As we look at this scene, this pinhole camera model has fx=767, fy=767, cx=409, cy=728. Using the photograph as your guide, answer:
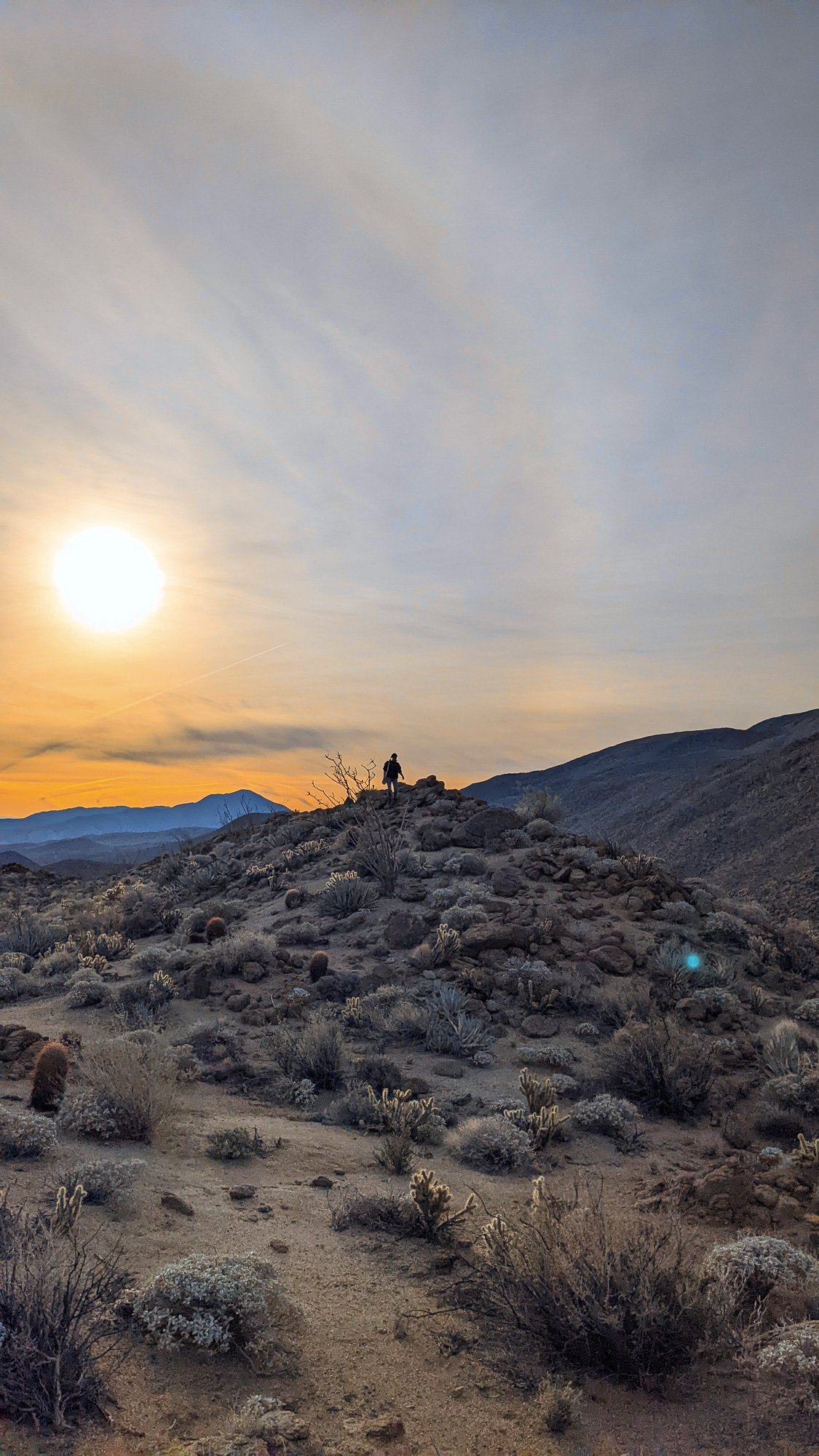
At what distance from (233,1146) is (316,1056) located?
8.01 ft

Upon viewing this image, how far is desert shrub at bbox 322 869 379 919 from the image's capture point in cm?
1585

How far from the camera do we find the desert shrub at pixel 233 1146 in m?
6.64

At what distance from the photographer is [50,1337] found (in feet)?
10.9

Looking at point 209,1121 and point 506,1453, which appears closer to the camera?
point 506,1453

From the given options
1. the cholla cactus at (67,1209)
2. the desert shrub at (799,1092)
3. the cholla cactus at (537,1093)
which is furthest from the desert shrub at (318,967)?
the cholla cactus at (67,1209)

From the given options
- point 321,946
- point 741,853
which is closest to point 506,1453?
point 321,946

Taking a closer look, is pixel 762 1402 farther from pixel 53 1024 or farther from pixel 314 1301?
pixel 53 1024

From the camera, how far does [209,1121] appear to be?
757cm

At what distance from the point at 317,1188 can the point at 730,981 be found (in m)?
8.31

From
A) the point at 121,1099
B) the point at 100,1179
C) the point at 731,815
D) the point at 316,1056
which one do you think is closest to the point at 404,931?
the point at 316,1056

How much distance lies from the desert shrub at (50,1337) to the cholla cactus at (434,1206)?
7.09 ft

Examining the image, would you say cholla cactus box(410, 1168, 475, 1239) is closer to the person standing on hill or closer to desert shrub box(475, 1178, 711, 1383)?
desert shrub box(475, 1178, 711, 1383)

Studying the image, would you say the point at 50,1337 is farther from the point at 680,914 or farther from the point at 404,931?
the point at 680,914

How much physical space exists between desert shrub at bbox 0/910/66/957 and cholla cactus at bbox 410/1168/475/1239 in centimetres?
1308
